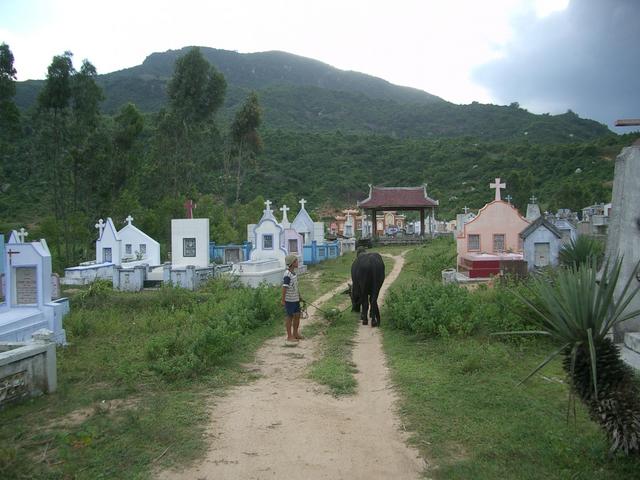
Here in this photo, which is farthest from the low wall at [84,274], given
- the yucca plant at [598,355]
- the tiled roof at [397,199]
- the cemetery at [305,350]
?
the tiled roof at [397,199]

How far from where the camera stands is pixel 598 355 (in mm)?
3986

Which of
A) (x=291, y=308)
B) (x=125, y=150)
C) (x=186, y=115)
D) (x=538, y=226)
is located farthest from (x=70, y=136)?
(x=538, y=226)

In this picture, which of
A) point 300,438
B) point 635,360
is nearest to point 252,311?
point 300,438

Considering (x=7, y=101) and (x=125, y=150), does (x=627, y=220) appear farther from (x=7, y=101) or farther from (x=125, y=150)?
(x=125, y=150)

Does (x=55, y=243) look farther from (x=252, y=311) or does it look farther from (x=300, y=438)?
(x=300, y=438)

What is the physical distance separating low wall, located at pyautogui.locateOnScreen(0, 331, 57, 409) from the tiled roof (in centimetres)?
3278

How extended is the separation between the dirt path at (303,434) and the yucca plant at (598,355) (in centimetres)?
140

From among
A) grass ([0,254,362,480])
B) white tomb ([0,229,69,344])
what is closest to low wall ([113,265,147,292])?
grass ([0,254,362,480])

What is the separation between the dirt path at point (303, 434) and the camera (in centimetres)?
408

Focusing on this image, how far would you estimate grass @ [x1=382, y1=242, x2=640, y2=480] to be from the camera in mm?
4008

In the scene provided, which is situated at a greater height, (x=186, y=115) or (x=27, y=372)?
(x=186, y=115)

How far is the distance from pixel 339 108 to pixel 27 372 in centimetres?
10989

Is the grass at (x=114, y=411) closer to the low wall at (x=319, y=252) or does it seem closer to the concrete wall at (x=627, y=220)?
the concrete wall at (x=627, y=220)

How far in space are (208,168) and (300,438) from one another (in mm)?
34488
